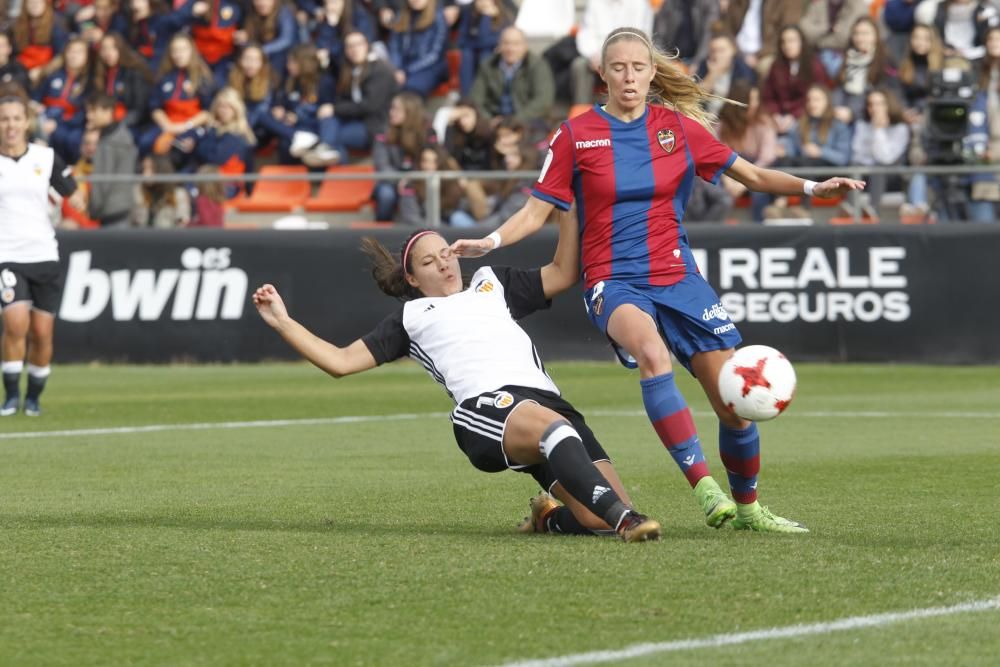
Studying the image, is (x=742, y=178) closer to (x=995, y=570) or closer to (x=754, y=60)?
(x=995, y=570)

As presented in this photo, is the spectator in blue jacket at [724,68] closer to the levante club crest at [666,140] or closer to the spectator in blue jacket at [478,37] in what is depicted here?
the spectator in blue jacket at [478,37]

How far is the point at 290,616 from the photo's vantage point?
5449 mm

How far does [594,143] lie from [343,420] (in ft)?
20.8

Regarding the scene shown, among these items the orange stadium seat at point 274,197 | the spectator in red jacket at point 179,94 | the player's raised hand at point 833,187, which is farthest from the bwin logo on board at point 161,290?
the player's raised hand at point 833,187

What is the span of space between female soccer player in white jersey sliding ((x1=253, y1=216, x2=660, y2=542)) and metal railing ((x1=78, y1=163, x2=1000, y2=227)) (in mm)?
11032

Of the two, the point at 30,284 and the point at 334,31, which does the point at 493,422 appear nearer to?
the point at 30,284

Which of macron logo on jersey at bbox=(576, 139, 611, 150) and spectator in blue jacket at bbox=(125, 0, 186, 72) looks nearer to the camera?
macron logo on jersey at bbox=(576, 139, 611, 150)

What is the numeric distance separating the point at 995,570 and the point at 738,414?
1330mm

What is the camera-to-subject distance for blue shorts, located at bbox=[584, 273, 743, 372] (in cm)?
752

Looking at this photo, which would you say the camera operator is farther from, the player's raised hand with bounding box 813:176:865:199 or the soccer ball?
the soccer ball

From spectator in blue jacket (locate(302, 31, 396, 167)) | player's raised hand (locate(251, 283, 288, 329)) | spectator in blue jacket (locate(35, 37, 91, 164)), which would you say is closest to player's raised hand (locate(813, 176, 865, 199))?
player's raised hand (locate(251, 283, 288, 329))

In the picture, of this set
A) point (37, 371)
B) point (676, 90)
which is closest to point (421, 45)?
point (37, 371)

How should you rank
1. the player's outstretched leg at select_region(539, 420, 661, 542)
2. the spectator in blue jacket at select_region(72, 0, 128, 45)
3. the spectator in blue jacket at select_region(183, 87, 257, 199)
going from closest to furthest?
1. the player's outstretched leg at select_region(539, 420, 661, 542)
2. the spectator in blue jacket at select_region(183, 87, 257, 199)
3. the spectator in blue jacket at select_region(72, 0, 128, 45)

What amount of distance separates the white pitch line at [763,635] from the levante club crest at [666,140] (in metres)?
2.82
